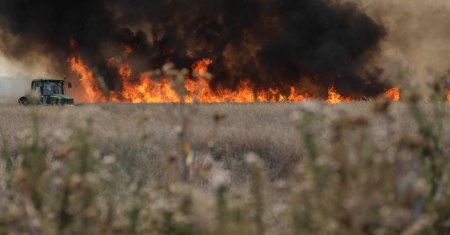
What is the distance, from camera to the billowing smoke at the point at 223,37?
48.1 metres

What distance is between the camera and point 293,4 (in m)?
50.3

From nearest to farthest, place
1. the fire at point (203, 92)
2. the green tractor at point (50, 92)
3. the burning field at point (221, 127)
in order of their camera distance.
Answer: the burning field at point (221, 127) < the green tractor at point (50, 92) < the fire at point (203, 92)

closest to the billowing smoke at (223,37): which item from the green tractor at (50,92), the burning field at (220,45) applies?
the burning field at (220,45)

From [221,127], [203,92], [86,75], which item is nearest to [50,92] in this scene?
[221,127]

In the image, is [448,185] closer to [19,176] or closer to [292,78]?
[19,176]

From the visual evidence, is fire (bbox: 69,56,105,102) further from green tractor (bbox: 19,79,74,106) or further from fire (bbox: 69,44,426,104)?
green tractor (bbox: 19,79,74,106)

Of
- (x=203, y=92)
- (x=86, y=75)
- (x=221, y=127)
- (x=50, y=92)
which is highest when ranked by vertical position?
(x=86, y=75)

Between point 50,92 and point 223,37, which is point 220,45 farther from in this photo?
point 50,92

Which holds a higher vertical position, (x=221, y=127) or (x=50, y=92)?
(x=50, y=92)

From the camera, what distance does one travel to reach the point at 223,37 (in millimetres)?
50531

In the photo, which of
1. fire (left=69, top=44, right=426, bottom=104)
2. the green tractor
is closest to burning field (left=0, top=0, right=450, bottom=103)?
fire (left=69, top=44, right=426, bottom=104)

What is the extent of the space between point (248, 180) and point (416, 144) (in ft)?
16.0

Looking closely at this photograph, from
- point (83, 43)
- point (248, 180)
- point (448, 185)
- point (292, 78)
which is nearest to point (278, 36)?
point (292, 78)

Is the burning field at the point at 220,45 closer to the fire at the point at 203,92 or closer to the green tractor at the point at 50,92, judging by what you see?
the fire at the point at 203,92
